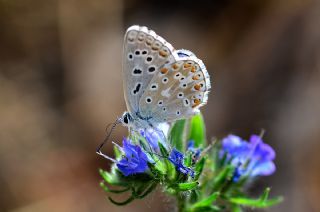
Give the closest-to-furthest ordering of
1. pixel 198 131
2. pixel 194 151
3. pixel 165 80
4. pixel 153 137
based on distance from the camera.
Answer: pixel 165 80 < pixel 194 151 < pixel 153 137 < pixel 198 131

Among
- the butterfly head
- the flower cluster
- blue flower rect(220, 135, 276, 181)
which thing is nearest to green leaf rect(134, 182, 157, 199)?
the flower cluster

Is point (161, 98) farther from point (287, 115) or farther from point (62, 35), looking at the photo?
point (62, 35)

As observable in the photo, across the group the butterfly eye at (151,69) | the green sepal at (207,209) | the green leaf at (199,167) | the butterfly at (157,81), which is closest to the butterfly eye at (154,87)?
the butterfly at (157,81)

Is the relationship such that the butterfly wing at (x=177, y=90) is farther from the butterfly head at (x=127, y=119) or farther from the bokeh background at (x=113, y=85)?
the bokeh background at (x=113, y=85)

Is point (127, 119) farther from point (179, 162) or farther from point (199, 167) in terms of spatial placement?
point (199, 167)

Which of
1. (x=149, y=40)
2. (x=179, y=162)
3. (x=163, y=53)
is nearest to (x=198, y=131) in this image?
(x=179, y=162)

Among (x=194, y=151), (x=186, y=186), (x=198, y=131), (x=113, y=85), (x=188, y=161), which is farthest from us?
(x=113, y=85)

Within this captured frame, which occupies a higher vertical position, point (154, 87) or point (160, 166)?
point (154, 87)
